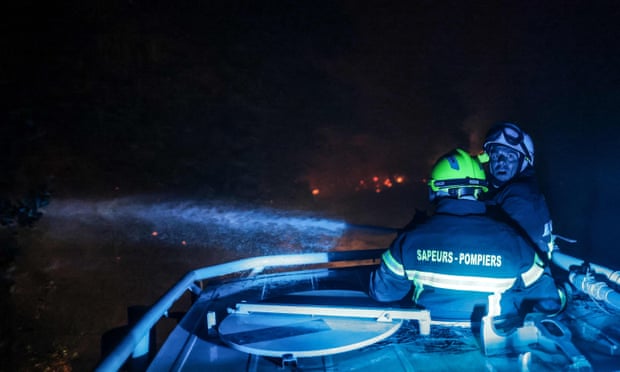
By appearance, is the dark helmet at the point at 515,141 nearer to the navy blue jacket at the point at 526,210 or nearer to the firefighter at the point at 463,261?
the navy blue jacket at the point at 526,210

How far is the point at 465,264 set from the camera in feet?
8.17

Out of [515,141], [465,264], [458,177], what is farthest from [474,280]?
[515,141]

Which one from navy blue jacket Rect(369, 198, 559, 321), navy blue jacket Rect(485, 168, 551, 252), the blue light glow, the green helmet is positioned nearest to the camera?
navy blue jacket Rect(369, 198, 559, 321)

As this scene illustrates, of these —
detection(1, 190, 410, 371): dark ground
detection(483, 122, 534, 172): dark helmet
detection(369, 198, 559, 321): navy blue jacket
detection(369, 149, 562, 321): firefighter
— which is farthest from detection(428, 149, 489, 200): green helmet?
detection(1, 190, 410, 371): dark ground

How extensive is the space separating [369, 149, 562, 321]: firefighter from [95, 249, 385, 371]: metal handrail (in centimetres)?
143

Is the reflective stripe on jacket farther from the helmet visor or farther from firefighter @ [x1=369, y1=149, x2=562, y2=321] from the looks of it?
the helmet visor

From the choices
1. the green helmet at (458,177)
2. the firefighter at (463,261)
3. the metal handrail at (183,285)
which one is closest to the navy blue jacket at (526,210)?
the firefighter at (463,261)

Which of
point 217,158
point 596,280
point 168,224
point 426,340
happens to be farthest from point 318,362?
point 217,158

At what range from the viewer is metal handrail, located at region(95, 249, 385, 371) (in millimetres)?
1785

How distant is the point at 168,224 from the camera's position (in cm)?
1358

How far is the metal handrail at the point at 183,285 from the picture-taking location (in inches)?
70.3

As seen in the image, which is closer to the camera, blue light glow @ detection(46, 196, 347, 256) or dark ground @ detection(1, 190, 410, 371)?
dark ground @ detection(1, 190, 410, 371)

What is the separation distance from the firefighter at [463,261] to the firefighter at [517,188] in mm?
964

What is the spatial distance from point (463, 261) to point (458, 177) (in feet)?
2.02
